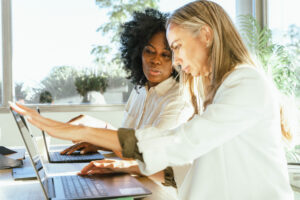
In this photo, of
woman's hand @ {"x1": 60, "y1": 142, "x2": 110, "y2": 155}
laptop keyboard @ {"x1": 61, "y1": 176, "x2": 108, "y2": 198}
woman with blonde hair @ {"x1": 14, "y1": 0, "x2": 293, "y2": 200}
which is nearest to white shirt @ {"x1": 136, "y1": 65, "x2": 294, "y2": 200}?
woman with blonde hair @ {"x1": 14, "y1": 0, "x2": 293, "y2": 200}

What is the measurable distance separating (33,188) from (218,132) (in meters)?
0.70

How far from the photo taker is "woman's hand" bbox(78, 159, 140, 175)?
1396 millimetres

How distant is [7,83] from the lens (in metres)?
3.92

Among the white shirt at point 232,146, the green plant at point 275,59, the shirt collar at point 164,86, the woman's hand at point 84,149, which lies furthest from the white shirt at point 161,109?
the green plant at point 275,59

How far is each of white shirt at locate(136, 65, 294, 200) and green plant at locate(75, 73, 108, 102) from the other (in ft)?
10.5

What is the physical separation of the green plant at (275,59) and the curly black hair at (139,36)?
51.5 inches

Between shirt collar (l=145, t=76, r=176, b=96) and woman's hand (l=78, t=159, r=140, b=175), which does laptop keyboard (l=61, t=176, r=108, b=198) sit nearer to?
woman's hand (l=78, t=159, r=140, b=175)

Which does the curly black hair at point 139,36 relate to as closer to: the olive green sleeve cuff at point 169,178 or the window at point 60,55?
the olive green sleeve cuff at point 169,178

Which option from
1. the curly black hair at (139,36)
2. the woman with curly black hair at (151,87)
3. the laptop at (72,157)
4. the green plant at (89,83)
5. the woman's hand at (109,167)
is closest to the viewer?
the woman's hand at (109,167)

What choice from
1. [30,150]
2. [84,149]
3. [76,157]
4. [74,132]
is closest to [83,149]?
[84,149]

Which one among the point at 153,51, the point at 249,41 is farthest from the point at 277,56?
the point at 153,51

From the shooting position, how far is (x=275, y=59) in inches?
141

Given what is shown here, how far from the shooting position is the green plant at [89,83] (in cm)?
420

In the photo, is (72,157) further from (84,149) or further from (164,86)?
(164,86)
